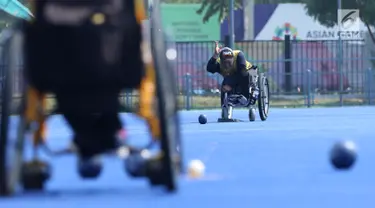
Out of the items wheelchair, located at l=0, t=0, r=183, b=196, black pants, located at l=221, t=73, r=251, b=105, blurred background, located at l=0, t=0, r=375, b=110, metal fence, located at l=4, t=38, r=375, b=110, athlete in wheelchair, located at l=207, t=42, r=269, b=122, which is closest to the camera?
wheelchair, located at l=0, t=0, r=183, b=196

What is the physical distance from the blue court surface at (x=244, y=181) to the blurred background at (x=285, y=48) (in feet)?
34.8

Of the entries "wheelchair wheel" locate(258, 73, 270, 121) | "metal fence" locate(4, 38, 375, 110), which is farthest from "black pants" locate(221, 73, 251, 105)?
"metal fence" locate(4, 38, 375, 110)

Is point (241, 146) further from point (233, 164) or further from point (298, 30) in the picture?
point (298, 30)

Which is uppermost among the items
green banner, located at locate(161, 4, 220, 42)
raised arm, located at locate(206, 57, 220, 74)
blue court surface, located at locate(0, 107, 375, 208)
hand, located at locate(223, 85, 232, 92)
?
green banner, located at locate(161, 4, 220, 42)

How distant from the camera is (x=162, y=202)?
8969 mm

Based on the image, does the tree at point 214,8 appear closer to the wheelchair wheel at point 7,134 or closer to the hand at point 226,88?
the hand at point 226,88

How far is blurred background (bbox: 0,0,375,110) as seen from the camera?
121 feet

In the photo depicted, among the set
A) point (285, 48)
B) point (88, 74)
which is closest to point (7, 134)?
point (88, 74)

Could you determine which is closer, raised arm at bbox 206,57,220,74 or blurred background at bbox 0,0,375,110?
raised arm at bbox 206,57,220,74

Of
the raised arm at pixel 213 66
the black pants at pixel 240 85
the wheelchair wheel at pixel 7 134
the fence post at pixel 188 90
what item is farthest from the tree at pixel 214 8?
the wheelchair wheel at pixel 7 134

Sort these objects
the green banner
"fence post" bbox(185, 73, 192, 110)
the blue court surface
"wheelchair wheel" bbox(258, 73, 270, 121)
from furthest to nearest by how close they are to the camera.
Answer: the green banner < "fence post" bbox(185, 73, 192, 110) < "wheelchair wheel" bbox(258, 73, 270, 121) < the blue court surface

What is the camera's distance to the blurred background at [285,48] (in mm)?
36812

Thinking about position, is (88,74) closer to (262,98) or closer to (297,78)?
(262,98)

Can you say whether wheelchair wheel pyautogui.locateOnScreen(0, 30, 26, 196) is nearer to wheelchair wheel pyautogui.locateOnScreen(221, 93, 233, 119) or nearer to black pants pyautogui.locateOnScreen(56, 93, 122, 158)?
black pants pyautogui.locateOnScreen(56, 93, 122, 158)
